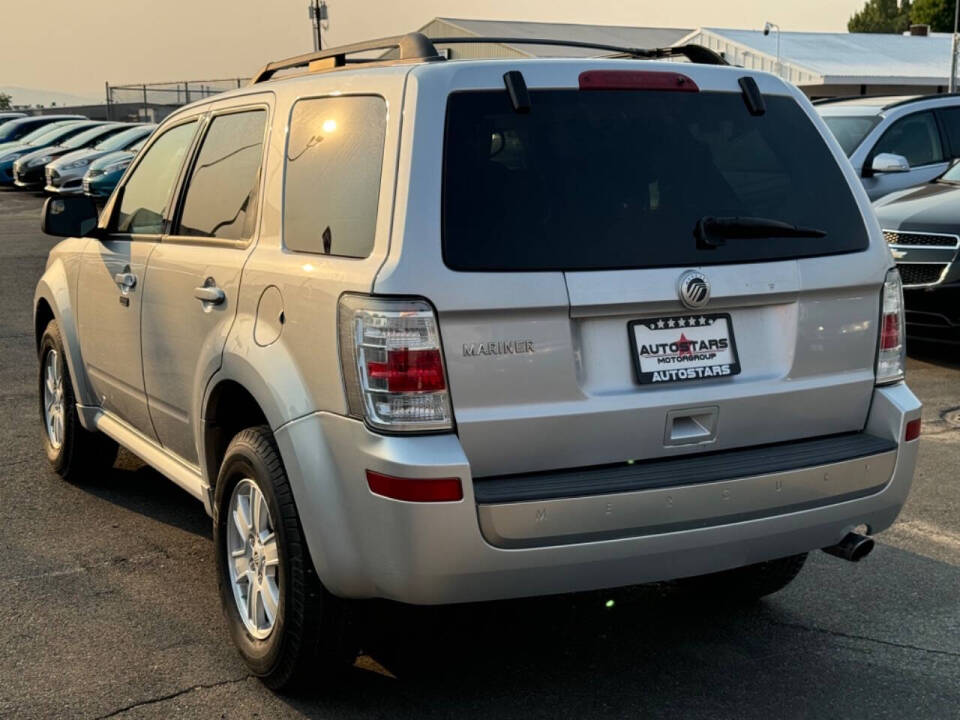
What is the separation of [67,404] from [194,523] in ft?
3.31

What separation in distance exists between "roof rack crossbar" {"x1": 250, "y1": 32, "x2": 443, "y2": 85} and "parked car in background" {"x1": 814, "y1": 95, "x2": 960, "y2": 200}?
808cm

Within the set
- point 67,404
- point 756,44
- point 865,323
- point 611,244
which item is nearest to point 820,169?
point 865,323

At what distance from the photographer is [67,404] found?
617cm

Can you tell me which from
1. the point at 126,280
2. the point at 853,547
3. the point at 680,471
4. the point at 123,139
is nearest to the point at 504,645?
the point at 680,471

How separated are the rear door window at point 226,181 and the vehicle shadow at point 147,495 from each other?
1.48m

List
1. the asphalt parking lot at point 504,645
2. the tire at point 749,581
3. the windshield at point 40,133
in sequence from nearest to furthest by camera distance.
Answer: the asphalt parking lot at point 504,645, the tire at point 749,581, the windshield at point 40,133

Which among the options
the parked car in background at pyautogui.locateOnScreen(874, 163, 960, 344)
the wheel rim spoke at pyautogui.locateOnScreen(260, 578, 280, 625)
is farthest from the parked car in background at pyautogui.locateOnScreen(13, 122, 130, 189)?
the wheel rim spoke at pyautogui.locateOnScreen(260, 578, 280, 625)

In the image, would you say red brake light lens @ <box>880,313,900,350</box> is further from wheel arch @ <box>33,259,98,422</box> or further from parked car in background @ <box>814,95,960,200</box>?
parked car in background @ <box>814,95,960,200</box>

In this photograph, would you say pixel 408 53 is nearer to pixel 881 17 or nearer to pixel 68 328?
pixel 68 328

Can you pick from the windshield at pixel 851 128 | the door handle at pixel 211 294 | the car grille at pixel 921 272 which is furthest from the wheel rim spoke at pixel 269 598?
the windshield at pixel 851 128

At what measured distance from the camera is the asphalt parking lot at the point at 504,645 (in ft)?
12.7

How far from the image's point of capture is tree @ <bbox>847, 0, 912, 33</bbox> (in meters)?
122

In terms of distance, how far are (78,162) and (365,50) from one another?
24.0 m

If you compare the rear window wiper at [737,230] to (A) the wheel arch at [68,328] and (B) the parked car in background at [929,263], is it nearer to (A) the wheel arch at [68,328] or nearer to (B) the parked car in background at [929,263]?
(A) the wheel arch at [68,328]
